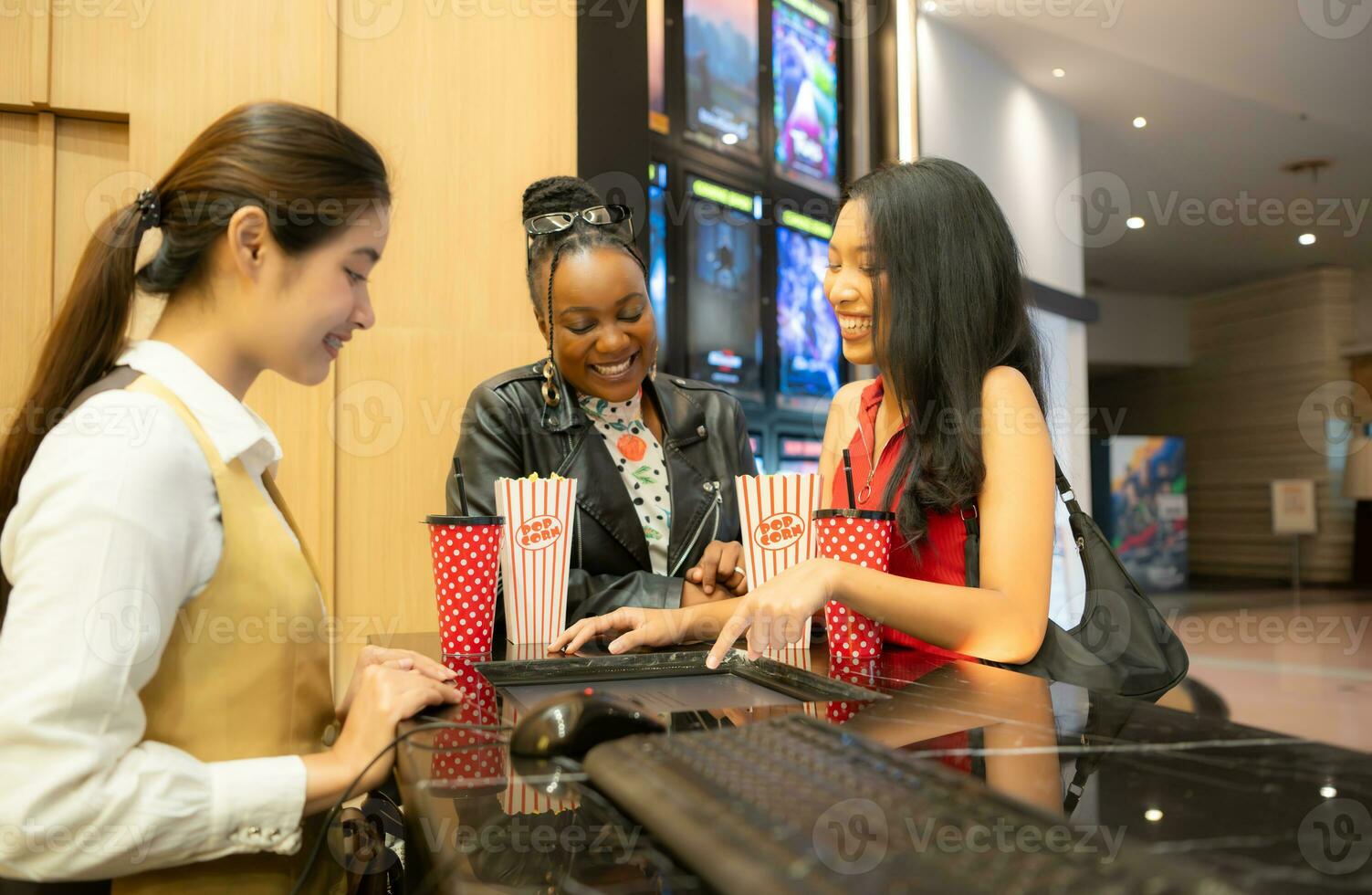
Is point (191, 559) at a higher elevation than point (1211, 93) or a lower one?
lower

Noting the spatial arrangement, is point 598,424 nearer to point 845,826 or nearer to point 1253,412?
point 845,826

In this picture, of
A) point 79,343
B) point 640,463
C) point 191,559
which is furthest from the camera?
point 640,463

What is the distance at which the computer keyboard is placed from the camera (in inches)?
16.7

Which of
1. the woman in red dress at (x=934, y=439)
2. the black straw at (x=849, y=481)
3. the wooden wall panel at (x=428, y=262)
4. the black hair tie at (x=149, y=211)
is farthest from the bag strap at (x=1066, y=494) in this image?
the wooden wall panel at (x=428, y=262)

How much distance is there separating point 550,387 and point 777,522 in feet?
2.67

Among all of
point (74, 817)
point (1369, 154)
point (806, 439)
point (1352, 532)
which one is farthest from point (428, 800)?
point (1352, 532)

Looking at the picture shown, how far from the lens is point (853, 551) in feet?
4.08

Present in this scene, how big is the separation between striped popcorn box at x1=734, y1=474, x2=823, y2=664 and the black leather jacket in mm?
461

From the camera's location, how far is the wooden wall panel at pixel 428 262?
2.37 m

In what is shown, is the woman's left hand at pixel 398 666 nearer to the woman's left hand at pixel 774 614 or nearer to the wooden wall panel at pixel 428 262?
the woman's left hand at pixel 774 614

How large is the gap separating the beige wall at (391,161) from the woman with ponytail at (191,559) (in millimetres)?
1159

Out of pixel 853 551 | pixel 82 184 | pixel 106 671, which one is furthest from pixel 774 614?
pixel 82 184

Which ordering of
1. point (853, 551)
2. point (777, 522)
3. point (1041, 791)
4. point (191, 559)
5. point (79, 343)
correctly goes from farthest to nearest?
point (777, 522) → point (853, 551) → point (79, 343) → point (191, 559) → point (1041, 791)

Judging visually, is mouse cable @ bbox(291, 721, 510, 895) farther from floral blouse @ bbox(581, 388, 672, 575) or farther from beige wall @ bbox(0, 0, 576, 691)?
beige wall @ bbox(0, 0, 576, 691)
